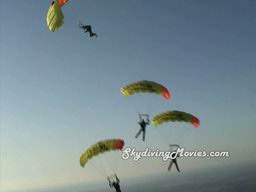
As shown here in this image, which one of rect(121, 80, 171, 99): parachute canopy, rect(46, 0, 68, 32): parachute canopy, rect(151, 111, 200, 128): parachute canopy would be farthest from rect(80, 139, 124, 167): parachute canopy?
rect(46, 0, 68, 32): parachute canopy

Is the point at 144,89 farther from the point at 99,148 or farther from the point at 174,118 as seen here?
the point at 99,148

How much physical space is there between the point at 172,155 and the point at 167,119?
3607 mm

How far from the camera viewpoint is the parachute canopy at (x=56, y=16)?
31.1 metres

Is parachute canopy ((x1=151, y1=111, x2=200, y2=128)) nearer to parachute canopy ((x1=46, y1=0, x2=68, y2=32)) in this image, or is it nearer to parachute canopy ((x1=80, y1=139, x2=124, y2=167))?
parachute canopy ((x1=80, y1=139, x2=124, y2=167))

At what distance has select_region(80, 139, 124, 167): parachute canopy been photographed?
3078 centimetres

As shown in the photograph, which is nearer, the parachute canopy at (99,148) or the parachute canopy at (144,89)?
the parachute canopy at (99,148)

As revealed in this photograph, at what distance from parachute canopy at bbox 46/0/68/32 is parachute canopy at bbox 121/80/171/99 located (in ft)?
26.9

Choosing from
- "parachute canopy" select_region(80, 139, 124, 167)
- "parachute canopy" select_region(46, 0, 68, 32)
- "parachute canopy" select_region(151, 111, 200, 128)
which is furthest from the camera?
"parachute canopy" select_region(151, 111, 200, 128)

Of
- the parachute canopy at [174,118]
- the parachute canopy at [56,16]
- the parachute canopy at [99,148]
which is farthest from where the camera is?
the parachute canopy at [174,118]

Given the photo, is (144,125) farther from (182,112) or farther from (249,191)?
(249,191)

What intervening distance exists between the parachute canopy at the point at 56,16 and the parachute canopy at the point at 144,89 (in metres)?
8.21

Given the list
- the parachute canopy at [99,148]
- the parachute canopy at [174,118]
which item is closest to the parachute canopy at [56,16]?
the parachute canopy at [99,148]

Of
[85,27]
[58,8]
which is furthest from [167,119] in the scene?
[58,8]

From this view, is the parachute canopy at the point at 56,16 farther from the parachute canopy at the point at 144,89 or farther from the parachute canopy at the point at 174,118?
the parachute canopy at the point at 174,118
